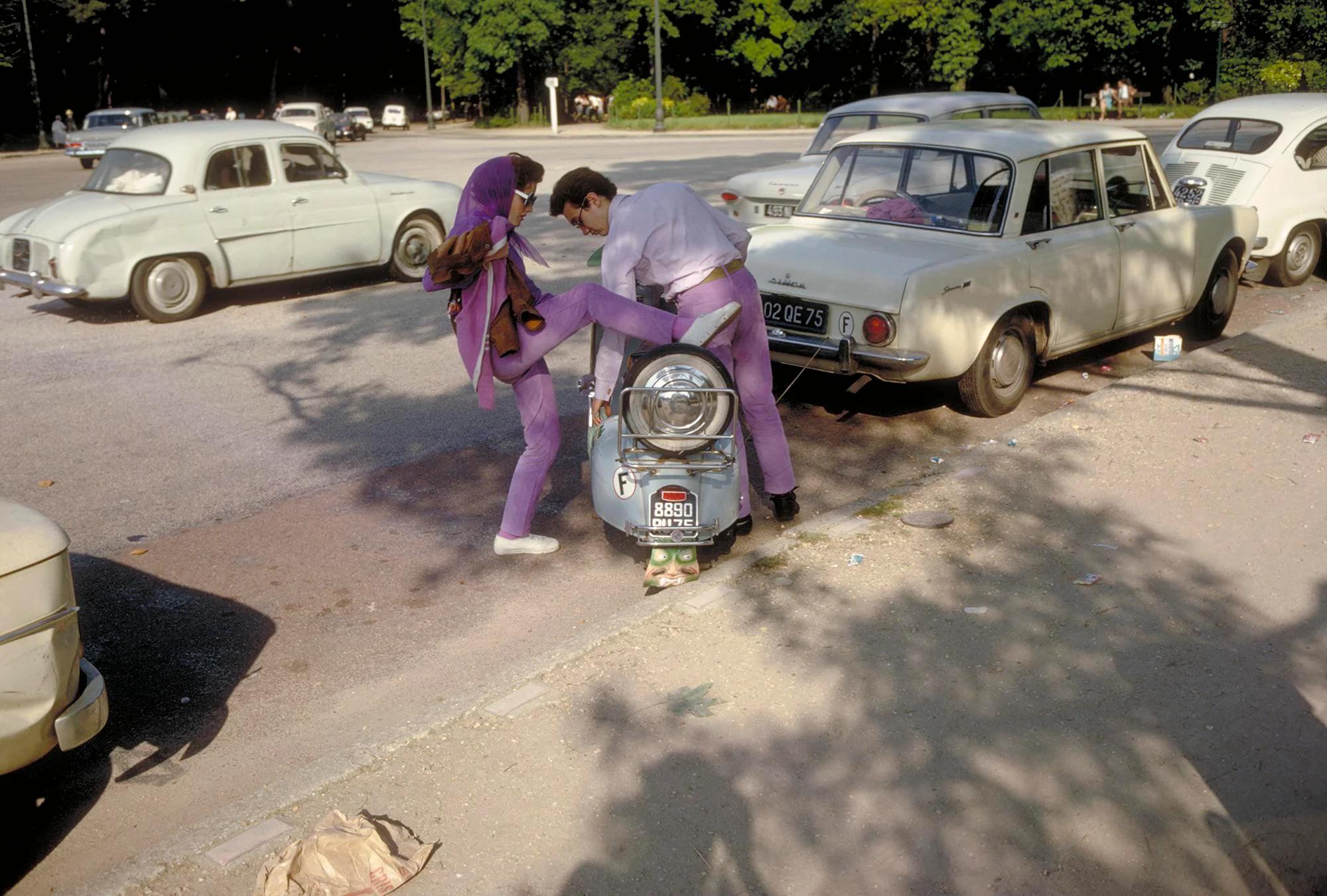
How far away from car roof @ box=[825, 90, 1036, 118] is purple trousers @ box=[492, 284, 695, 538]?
7.81m

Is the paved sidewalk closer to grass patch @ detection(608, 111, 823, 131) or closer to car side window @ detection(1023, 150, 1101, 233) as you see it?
car side window @ detection(1023, 150, 1101, 233)

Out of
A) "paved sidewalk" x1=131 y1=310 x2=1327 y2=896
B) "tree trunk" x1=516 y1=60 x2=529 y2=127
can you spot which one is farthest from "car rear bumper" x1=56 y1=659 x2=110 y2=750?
"tree trunk" x1=516 y1=60 x2=529 y2=127

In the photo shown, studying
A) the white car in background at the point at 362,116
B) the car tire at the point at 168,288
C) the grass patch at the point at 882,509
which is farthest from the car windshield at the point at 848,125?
the white car in background at the point at 362,116

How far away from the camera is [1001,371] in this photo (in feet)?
25.5

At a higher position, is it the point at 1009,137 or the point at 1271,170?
the point at 1009,137

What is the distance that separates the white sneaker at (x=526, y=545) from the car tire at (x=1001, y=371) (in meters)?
3.01

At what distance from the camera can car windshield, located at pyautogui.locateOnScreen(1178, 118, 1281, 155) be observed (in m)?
11.9

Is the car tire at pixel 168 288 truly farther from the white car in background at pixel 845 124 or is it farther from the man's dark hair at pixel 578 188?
the man's dark hair at pixel 578 188

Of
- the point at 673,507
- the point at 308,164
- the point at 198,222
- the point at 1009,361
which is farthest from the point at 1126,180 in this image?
the point at 198,222

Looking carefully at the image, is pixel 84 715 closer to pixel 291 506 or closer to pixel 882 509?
pixel 291 506

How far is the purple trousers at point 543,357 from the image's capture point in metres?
5.27

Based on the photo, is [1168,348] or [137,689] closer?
[137,689]

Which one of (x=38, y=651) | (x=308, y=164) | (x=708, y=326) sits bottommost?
(x=38, y=651)

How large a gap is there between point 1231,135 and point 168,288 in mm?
10367
